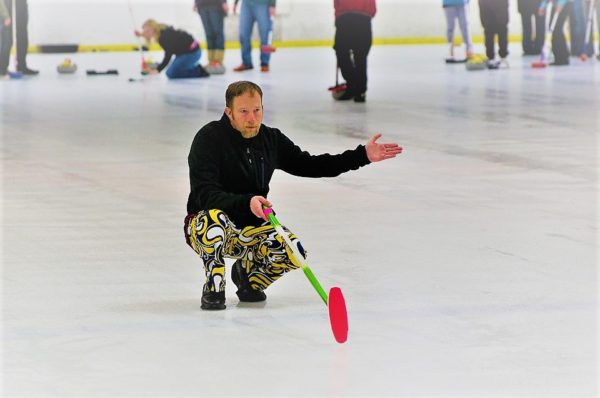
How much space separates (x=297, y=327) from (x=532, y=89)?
9531 millimetres

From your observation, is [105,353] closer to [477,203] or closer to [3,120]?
[477,203]

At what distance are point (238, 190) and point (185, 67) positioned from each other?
11744 millimetres

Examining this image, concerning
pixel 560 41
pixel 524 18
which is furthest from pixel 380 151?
pixel 524 18

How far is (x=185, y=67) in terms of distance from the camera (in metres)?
15.6

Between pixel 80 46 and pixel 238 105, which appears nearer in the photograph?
pixel 238 105

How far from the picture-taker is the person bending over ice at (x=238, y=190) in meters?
3.96

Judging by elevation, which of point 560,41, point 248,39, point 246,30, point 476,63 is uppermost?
point 246,30

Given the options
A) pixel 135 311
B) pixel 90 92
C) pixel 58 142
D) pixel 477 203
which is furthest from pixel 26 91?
pixel 135 311

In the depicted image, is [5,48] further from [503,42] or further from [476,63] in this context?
[503,42]

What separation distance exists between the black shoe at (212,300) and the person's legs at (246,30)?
1308cm

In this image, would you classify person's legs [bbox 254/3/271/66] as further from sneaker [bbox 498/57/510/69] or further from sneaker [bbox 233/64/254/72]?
sneaker [bbox 498/57/510/69]

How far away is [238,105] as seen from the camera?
3.97 meters

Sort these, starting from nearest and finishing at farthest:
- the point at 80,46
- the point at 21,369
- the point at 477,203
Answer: the point at 21,369, the point at 477,203, the point at 80,46

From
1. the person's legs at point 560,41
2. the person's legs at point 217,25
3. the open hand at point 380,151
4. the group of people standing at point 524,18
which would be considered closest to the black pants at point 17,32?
the person's legs at point 217,25
